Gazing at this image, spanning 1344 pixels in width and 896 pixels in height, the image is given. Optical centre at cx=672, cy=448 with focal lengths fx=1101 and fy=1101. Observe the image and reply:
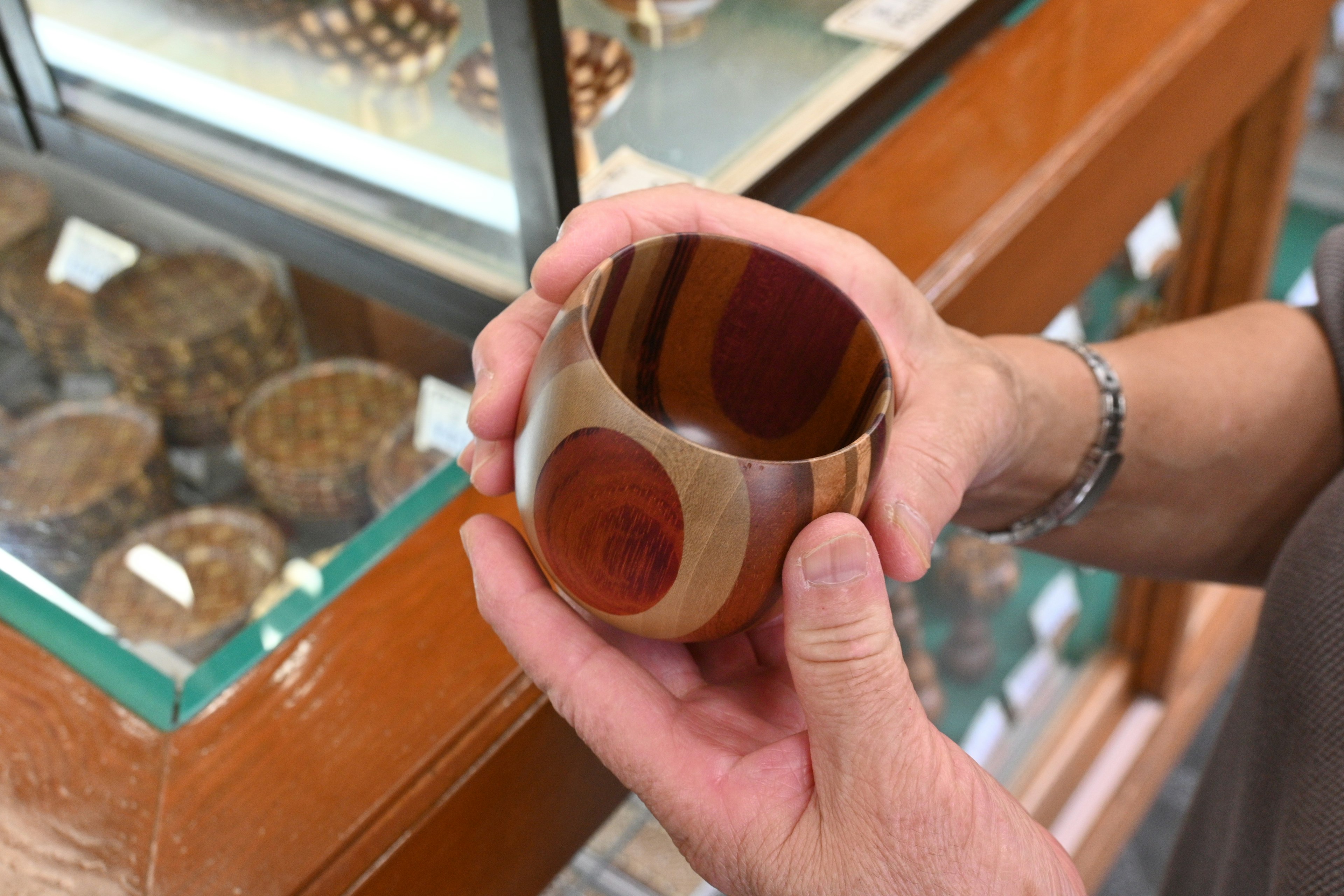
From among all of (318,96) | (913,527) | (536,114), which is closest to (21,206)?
(318,96)

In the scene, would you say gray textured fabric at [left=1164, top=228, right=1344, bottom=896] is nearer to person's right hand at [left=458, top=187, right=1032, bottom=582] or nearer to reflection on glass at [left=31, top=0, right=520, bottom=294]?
person's right hand at [left=458, top=187, right=1032, bottom=582]

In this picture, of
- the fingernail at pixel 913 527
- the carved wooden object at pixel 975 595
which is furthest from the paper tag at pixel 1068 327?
the fingernail at pixel 913 527

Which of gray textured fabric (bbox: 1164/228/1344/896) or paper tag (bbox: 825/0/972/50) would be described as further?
paper tag (bbox: 825/0/972/50)

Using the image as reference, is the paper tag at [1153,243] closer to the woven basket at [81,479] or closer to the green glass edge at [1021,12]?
the green glass edge at [1021,12]

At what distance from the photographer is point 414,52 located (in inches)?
26.1

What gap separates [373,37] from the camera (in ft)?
2.22

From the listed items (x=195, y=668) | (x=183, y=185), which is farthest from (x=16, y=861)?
(x=183, y=185)

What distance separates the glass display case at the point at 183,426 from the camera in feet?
1.84

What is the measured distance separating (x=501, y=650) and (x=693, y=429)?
0.44 ft

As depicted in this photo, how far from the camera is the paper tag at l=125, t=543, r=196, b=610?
0.59 metres

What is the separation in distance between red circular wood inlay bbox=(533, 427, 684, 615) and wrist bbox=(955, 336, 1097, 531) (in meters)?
0.23

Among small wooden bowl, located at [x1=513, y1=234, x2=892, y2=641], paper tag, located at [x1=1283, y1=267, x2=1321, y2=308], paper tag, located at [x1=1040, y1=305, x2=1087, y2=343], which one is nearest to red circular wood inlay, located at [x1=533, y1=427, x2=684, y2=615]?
small wooden bowl, located at [x1=513, y1=234, x2=892, y2=641]

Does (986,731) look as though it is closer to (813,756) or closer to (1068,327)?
(1068,327)

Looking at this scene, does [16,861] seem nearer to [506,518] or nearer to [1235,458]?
[506,518]
